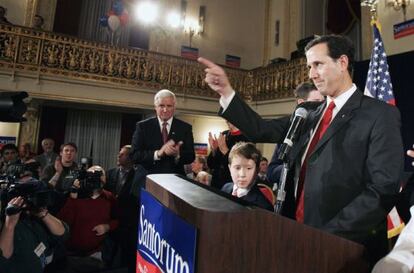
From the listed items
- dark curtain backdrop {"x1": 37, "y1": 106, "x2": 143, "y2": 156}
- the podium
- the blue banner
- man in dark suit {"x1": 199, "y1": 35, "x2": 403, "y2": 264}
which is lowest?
the podium

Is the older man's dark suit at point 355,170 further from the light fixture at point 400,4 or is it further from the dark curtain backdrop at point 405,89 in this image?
the light fixture at point 400,4

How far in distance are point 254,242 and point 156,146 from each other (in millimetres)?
1866

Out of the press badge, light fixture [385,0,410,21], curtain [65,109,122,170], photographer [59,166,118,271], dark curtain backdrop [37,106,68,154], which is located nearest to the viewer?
the press badge

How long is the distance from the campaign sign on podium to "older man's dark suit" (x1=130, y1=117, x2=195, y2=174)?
1.40m

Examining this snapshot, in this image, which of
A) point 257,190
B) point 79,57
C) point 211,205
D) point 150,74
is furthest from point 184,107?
point 211,205

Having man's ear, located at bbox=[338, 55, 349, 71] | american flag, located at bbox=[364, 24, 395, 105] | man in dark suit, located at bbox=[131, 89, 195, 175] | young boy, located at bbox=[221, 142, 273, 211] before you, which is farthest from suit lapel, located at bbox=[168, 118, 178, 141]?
american flag, located at bbox=[364, 24, 395, 105]

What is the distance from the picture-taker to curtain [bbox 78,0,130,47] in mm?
8492

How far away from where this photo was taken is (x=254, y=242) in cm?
54

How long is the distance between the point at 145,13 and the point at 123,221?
23.1 ft

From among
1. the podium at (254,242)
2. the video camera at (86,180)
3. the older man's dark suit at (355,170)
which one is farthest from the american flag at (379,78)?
the podium at (254,242)

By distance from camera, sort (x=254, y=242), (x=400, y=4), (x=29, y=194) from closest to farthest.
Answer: (x=254, y=242) → (x=29, y=194) → (x=400, y=4)

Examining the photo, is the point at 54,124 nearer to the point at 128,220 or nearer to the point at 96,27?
the point at 96,27

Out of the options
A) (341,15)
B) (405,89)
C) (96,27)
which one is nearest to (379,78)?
(405,89)

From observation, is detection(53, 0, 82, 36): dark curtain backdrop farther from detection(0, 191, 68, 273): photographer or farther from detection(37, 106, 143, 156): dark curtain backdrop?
detection(0, 191, 68, 273): photographer
